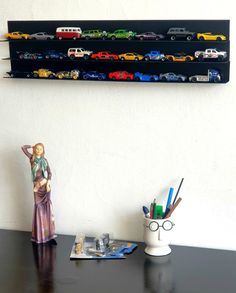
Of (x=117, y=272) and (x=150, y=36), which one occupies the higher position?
(x=150, y=36)

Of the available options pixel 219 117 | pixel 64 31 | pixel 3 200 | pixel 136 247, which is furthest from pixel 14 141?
pixel 219 117

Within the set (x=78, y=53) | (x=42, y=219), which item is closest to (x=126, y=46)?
(x=78, y=53)

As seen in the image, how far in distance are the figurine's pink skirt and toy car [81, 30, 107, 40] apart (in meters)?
0.44

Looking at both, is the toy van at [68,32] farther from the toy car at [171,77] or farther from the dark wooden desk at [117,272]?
the dark wooden desk at [117,272]

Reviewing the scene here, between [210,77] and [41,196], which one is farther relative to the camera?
[41,196]

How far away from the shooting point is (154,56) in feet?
4.49

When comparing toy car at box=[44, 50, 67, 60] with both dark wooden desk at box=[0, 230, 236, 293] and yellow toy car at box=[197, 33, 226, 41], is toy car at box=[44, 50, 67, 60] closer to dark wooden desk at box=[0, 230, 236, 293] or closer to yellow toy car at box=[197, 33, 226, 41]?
yellow toy car at box=[197, 33, 226, 41]

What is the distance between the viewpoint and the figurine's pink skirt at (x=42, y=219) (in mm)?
1481

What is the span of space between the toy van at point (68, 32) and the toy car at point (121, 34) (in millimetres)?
88

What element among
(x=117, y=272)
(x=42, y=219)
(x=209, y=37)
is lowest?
(x=117, y=272)

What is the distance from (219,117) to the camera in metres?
1.38

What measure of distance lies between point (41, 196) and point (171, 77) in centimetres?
50

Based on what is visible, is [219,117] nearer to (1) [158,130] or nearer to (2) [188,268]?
(1) [158,130]

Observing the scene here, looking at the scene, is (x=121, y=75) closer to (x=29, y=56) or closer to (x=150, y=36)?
(x=150, y=36)
